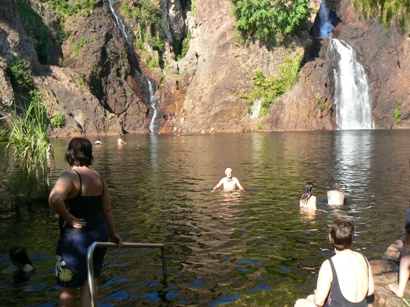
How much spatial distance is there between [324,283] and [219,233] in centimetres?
667

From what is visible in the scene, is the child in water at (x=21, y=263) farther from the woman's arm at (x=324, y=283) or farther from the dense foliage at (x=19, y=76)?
the dense foliage at (x=19, y=76)

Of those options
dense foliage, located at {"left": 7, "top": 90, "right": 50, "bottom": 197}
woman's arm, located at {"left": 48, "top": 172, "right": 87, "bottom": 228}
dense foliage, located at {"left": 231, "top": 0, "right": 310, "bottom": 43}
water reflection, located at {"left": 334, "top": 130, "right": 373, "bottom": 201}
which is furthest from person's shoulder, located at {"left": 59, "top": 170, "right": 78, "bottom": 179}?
dense foliage, located at {"left": 231, "top": 0, "right": 310, "bottom": 43}

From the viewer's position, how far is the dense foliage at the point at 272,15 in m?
65.1

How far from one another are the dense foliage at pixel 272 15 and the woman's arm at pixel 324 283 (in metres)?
63.9

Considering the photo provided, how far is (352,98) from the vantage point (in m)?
67.6

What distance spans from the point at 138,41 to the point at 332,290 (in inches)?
2967

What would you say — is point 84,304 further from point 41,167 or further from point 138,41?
point 138,41

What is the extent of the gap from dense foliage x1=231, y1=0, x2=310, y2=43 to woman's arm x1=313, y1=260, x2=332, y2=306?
63905 millimetres

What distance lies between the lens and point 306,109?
64938 mm

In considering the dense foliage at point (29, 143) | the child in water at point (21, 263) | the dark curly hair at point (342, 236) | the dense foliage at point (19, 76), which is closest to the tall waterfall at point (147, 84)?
the dense foliage at point (19, 76)

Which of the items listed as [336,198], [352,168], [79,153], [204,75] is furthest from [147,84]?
[79,153]

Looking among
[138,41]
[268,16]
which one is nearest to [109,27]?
[138,41]

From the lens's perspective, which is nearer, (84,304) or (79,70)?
(84,304)

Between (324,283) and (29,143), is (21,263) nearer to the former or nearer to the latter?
(29,143)
